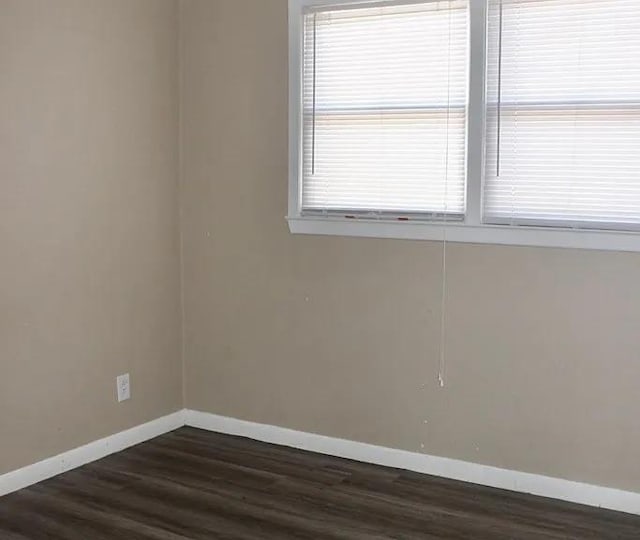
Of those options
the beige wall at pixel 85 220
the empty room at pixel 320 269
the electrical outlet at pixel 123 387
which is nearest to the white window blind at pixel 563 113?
the empty room at pixel 320 269

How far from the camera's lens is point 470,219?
3.66 metres

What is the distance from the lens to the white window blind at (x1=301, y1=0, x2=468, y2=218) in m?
3.66

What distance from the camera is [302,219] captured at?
4062 mm

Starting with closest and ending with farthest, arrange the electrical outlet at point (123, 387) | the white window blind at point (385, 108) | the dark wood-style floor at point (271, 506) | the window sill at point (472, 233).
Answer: the dark wood-style floor at point (271, 506), the window sill at point (472, 233), the white window blind at point (385, 108), the electrical outlet at point (123, 387)

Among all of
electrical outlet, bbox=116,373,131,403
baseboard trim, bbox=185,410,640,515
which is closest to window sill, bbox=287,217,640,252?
baseboard trim, bbox=185,410,640,515

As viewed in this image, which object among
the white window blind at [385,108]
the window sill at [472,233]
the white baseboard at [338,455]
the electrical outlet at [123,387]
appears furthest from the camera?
the electrical outlet at [123,387]

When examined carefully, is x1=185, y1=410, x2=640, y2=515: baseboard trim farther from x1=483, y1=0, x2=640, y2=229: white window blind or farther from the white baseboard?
x1=483, y1=0, x2=640, y2=229: white window blind

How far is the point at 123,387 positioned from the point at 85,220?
86cm

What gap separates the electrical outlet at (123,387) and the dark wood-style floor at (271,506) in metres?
0.29

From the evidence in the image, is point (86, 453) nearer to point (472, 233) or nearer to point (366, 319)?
point (366, 319)

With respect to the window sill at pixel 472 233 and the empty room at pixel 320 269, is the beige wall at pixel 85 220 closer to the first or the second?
the empty room at pixel 320 269

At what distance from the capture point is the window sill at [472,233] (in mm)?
3400

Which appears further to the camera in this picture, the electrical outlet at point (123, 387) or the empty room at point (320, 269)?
the electrical outlet at point (123, 387)

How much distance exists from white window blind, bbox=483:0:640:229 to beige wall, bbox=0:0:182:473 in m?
1.70
